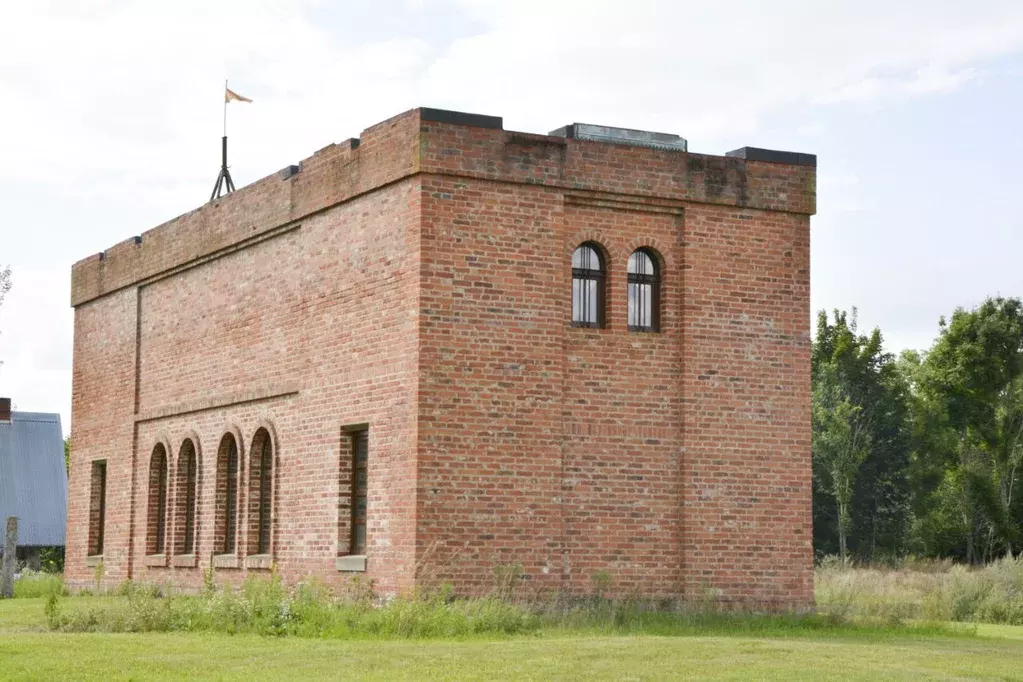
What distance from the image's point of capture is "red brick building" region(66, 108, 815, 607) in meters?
21.8

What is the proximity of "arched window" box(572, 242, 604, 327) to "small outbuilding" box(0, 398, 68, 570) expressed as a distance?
25.8 meters

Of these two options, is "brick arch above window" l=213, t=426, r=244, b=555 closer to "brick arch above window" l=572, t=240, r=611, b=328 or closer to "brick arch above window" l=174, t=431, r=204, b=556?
"brick arch above window" l=174, t=431, r=204, b=556

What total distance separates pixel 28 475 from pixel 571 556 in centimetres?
2887

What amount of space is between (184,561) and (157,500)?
2385 millimetres

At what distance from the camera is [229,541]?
2748cm

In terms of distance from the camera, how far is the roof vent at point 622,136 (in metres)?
23.4

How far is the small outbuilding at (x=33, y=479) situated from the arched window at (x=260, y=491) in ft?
65.2

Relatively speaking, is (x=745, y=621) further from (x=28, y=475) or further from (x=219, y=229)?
(x=28, y=475)

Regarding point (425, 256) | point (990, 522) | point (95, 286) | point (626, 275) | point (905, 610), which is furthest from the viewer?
point (990, 522)

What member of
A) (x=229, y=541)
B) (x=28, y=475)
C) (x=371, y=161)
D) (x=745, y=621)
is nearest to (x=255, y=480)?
(x=229, y=541)

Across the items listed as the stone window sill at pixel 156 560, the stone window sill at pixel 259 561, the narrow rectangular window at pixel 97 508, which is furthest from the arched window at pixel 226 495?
the narrow rectangular window at pixel 97 508

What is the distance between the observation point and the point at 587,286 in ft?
76.0

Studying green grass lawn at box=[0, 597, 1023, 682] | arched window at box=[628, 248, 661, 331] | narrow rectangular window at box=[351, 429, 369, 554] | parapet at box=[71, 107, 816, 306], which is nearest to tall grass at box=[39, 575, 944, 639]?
green grass lawn at box=[0, 597, 1023, 682]

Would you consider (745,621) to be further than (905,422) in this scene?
No
